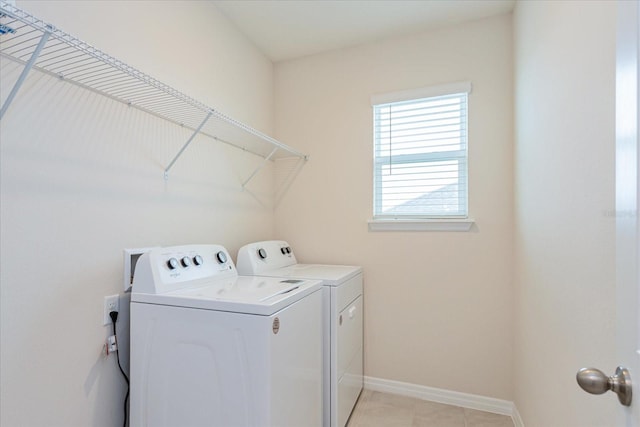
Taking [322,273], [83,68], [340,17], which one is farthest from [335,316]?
[340,17]

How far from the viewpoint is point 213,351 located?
3.86 feet

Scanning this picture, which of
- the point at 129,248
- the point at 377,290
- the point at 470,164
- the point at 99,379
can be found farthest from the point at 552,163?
the point at 99,379

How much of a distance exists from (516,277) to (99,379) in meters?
2.25

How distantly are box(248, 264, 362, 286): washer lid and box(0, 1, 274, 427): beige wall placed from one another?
1.69ft

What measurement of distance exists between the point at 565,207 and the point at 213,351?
1.42m

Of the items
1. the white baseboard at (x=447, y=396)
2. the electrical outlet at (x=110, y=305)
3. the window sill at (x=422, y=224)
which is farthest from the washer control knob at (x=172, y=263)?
the white baseboard at (x=447, y=396)

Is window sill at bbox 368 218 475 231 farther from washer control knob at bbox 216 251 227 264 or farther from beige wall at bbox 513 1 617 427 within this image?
washer control knob at bbox 216 251 227 264

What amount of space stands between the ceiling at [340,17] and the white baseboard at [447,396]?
2513 millimetres

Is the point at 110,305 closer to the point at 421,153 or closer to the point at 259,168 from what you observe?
the point at 259,168

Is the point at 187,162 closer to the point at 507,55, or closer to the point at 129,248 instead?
the point at 129,248

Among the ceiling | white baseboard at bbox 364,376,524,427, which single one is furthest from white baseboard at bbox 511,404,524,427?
the ceiling

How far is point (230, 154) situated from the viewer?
2.10 metres

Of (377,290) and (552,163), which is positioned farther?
(377,290)

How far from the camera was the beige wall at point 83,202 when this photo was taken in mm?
1027
